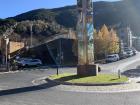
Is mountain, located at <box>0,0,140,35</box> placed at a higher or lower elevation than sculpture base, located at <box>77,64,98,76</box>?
higher

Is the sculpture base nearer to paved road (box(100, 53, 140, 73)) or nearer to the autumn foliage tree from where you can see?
paved road (box(100, 53, 140, 73))

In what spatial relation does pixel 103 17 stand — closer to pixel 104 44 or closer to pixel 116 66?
pixel 104 44

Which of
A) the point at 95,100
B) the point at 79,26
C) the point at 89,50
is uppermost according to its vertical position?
the point at 79,26

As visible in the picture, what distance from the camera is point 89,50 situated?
38.3 meters

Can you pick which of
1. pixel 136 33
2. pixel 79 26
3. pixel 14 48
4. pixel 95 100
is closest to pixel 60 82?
pixel 79 26

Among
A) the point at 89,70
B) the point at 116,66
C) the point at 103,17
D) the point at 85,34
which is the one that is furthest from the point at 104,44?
the point at 103,17

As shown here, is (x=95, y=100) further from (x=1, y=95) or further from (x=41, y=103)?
(x=1, y=95)

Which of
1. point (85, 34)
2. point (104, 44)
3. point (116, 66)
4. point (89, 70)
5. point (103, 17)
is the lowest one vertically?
point (116, 66)

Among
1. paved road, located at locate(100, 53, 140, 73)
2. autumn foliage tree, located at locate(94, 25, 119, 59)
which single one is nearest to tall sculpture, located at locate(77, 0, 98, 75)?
paved road, located at locate(100, 53, 140, 73)

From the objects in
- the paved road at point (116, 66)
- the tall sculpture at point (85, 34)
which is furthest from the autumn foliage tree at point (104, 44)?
the tall sculpture at point (85, 34)

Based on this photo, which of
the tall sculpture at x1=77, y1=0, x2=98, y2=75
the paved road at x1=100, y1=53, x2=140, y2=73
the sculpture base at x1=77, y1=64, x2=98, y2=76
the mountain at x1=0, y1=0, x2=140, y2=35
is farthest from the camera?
the mountain at x1=0, y1=0, x2=140, y2=35

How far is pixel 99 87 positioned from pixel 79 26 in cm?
1053

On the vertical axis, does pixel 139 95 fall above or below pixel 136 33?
below

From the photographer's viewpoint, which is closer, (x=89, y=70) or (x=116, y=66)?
(x=89, y=70)
